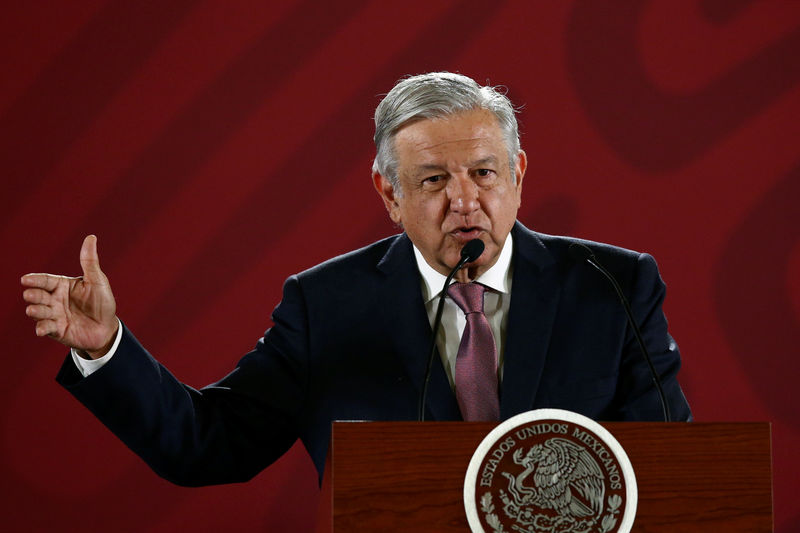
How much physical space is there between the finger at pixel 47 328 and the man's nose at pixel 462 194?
775 millimetres

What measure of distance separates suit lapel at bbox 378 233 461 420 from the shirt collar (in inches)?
0.7

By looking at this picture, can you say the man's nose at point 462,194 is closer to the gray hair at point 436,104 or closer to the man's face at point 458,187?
the man's face at point 458,187

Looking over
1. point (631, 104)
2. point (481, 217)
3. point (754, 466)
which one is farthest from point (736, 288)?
point (754, 466)

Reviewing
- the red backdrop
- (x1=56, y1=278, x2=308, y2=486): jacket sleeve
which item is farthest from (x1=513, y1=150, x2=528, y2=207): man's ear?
the red backdrop

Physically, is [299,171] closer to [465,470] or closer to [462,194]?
[462,194]

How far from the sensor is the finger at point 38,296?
5.26ft

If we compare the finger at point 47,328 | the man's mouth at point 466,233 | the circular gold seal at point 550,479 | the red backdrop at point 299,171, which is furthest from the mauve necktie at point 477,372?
the red backdrop at point 299,171

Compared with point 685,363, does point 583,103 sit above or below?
above

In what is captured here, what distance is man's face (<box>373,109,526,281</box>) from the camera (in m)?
2.01

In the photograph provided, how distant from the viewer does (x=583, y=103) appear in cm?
293

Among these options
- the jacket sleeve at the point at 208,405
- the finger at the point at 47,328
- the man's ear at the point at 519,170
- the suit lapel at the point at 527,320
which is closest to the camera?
the finger at the point at 47,328

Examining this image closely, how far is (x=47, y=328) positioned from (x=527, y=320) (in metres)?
0.86

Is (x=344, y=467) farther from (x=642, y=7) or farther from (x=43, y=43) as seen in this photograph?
(x=642, y=7)

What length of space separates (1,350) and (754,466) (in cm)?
195
